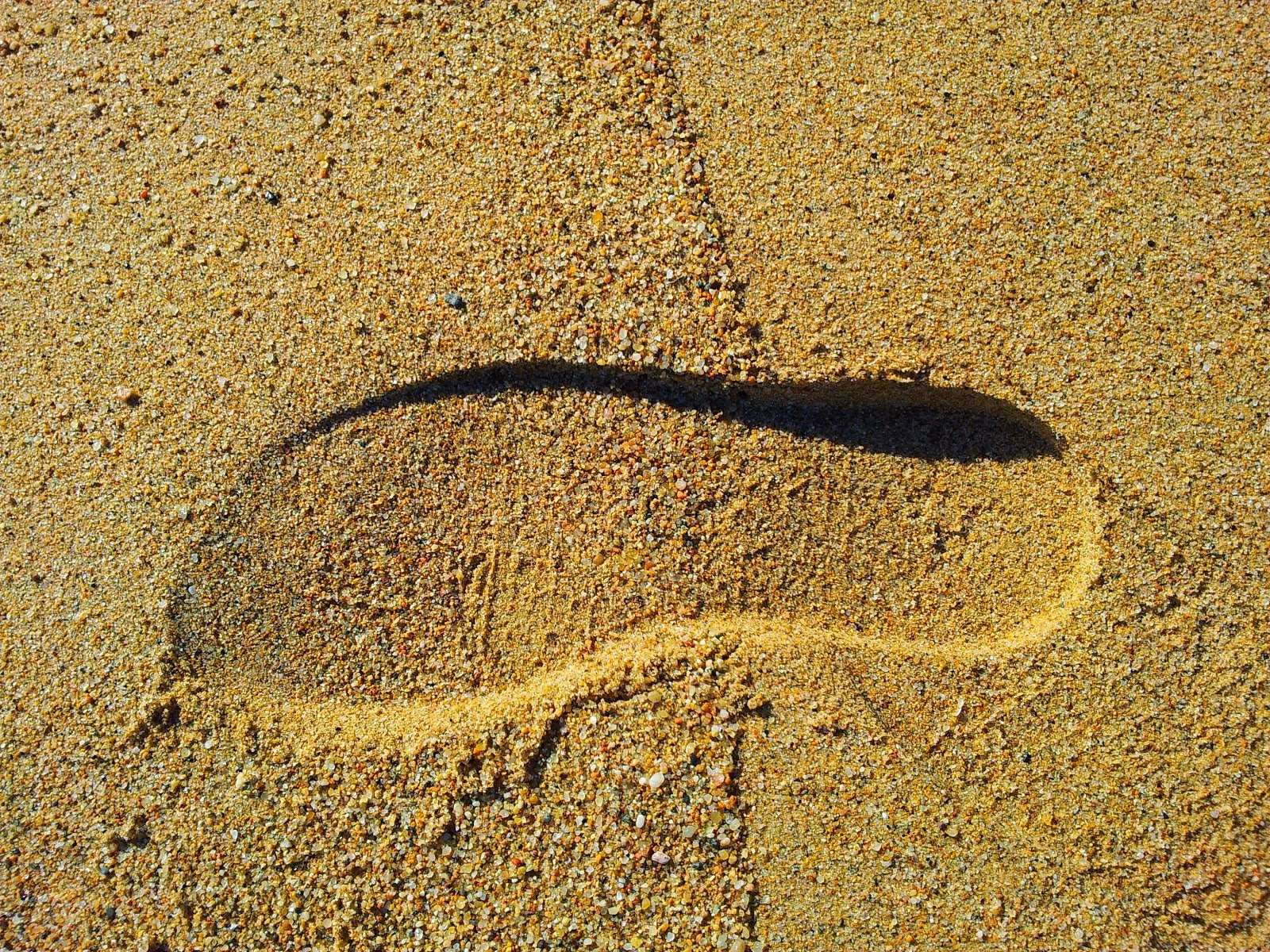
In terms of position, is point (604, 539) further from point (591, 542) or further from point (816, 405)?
point (816, 405)

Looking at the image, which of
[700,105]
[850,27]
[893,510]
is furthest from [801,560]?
[850,27]

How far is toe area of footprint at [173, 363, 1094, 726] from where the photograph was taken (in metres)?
2.18

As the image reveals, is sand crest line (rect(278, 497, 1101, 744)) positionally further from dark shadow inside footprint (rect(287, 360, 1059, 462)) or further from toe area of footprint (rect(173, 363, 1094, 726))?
dark shadow inside footprint (rect(287, 360, 1059, 462))

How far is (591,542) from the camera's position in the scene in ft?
7.20

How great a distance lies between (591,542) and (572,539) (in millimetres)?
47

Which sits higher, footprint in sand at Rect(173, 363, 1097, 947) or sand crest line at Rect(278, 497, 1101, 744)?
footprint in sand at Rect(173, 363, 1097, 947)

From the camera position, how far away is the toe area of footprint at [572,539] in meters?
2.18

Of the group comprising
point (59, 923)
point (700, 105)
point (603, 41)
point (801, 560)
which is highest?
point (603, 41)

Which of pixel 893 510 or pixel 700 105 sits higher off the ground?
pixel 700 105

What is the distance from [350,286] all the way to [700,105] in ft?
3.30

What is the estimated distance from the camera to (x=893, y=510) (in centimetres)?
224

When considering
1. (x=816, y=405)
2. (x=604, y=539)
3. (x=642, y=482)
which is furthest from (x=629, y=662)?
(x=816, y=405)

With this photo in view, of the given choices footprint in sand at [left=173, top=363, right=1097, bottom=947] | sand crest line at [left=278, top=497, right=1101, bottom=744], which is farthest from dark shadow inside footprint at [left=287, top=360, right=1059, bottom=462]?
sand crest line at [left=278, top=497, right=1101, bottom=744]

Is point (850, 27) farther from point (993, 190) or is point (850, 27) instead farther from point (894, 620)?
point (894, 620)
